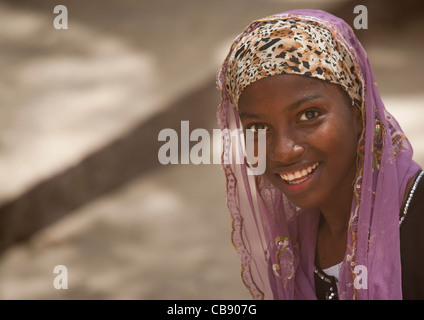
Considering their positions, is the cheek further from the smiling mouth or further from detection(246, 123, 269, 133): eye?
detection(246, 123, 269, 133): eye

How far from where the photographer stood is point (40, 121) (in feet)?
16.5

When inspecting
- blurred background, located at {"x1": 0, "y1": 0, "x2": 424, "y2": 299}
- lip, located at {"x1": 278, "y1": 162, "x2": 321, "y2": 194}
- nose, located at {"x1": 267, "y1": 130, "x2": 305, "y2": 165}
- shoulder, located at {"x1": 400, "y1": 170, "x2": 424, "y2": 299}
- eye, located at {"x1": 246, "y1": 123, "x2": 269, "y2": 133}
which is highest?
blurred background, located at {"x1": 0, "y1": 0, "x2": 424, "y2": 299}

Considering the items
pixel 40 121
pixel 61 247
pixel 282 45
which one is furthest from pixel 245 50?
pixel 40 121

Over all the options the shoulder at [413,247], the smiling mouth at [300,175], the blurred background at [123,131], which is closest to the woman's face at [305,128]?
the smiling mouth at [300,175]

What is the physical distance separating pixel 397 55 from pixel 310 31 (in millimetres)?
3495

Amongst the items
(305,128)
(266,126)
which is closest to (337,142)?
(305,128)

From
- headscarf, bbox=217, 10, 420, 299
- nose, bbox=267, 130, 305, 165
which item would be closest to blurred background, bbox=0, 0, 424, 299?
headscarf, bbox=217, 10, 420, 299

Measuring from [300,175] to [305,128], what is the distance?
16 cm

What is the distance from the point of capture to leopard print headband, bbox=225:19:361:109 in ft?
6.41

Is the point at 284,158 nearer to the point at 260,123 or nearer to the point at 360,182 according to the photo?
the point at 260,123

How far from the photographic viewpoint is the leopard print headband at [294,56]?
1954 mm

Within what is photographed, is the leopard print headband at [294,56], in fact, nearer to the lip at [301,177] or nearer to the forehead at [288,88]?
the forehead at [288,88]

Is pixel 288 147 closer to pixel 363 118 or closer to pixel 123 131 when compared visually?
pixel 363 118

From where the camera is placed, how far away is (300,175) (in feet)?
6.56
